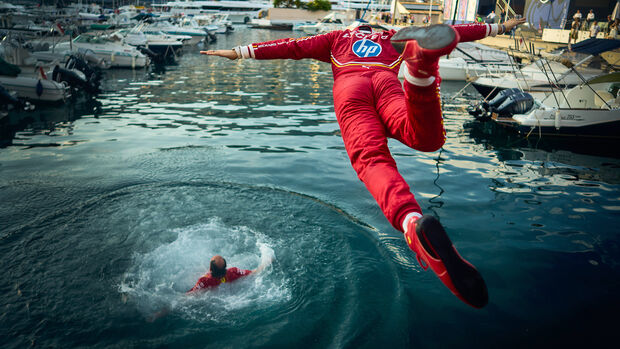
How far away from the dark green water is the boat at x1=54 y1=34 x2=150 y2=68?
16.4m

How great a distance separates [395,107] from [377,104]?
33cm

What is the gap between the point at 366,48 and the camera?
198 inches

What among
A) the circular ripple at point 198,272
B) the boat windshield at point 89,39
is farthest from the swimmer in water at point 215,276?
the boat windshield at point 89,39

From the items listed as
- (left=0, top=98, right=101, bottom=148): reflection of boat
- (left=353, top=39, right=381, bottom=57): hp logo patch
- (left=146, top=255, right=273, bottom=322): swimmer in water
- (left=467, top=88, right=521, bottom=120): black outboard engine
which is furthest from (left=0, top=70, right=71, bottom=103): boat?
(left=467, top=88, right=521, bottom=120): black outboard engine

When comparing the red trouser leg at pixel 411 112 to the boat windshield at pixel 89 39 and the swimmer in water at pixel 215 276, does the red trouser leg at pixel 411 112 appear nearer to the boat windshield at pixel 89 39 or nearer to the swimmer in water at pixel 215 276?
the swimmer in water at pixel 215 276

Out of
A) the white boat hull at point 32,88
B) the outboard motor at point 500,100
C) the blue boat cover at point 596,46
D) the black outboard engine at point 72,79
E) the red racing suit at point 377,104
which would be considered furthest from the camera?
the black outboard engine at point 72,79

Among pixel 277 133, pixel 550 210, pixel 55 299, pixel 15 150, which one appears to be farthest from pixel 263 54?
pixel 15 150

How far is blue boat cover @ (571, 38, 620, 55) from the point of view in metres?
13.2

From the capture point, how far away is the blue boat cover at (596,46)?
43.4 feet

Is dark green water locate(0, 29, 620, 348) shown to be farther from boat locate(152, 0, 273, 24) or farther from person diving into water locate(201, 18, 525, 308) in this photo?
boat locate(152, 0, 273, 24)

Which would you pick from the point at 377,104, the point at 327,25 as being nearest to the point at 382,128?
the point at 377,104

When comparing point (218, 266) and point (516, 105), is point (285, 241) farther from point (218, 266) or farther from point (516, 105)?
point (516, 105)

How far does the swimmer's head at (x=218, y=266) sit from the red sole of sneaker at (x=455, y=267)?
3692 millimetres

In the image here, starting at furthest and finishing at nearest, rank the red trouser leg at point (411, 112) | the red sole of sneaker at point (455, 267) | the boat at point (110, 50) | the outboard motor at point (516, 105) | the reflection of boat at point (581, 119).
A: the boat at point (110, 50) → the outboard motor at point (516, 105) → the reflection of boat at point (581, 119) → the red trouser leg at point (411, 112) → the red sole of sneaker at point (455, 267)
